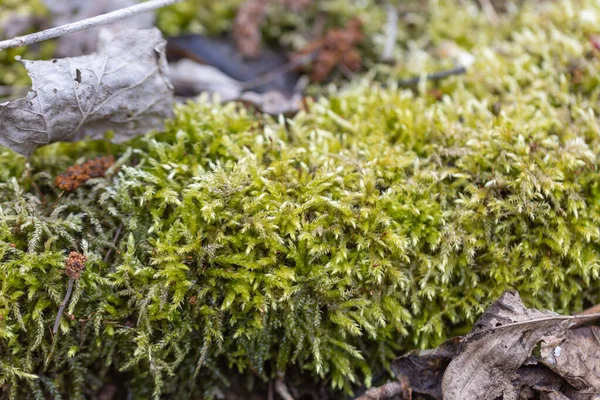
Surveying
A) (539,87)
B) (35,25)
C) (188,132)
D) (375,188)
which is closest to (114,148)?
(188,132)

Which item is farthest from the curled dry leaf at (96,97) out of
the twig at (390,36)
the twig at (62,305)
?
the twig at (390,36)

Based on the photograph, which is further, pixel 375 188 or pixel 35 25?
pixel 35 25

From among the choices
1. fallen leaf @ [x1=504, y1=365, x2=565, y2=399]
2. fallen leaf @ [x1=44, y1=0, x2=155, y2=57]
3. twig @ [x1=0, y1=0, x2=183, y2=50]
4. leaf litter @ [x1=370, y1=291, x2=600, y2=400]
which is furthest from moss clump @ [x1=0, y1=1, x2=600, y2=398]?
fallen leaf @ [x1=44, y1=0, x2=155, y2=57]

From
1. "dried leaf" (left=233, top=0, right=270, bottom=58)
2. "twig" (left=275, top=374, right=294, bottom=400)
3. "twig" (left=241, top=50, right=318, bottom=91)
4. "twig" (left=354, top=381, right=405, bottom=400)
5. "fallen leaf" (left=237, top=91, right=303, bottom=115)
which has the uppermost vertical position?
"dried leaf" (left=233, top=0, right=270, bottom=58)

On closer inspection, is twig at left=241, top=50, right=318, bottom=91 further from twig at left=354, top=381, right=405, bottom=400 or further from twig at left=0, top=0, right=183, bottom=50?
twig at left=354, top=381, right=405, bottom=400

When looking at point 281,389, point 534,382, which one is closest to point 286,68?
point 281,389

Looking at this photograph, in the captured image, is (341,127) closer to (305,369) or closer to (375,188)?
(375,188)
